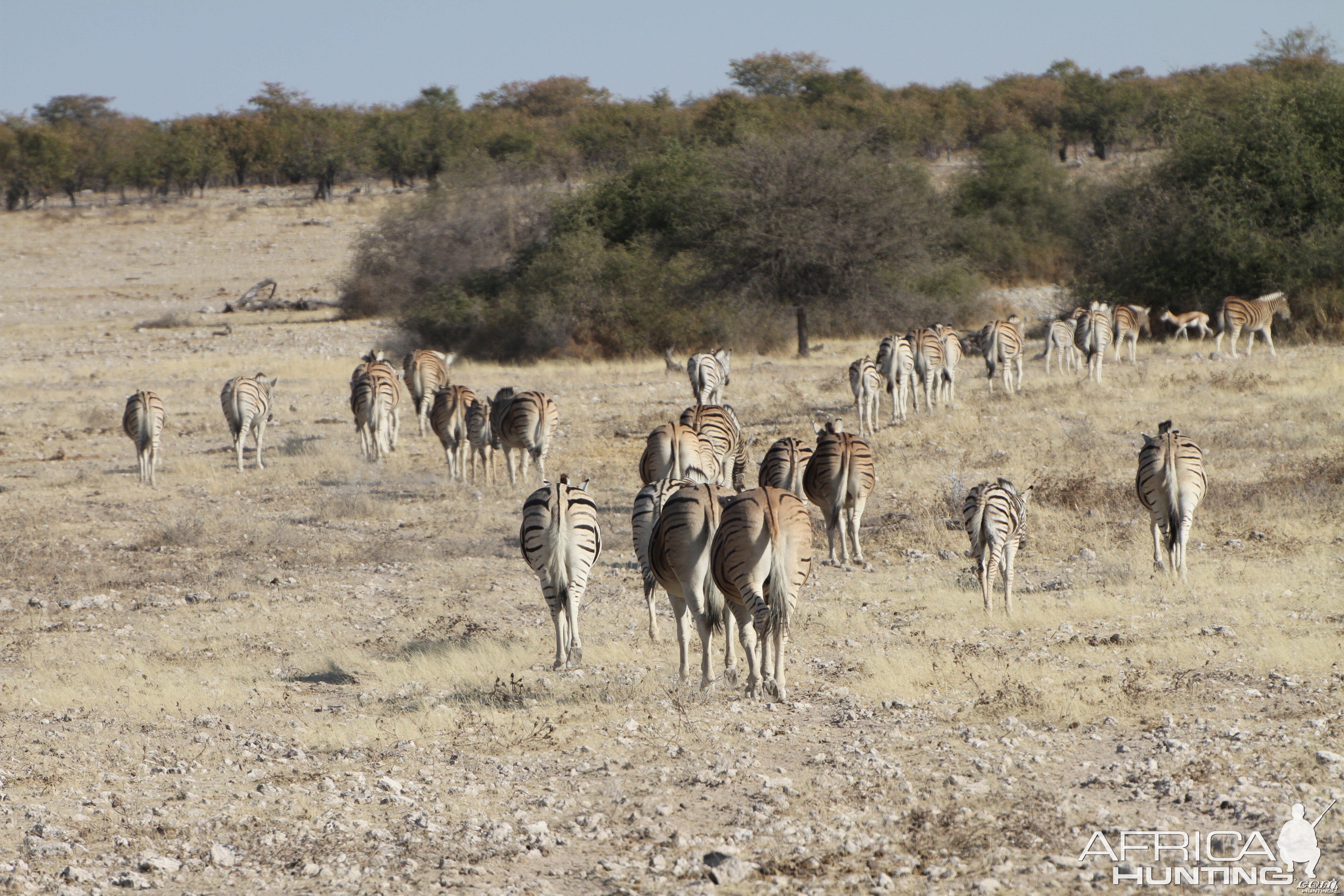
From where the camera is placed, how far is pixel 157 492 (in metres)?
17.6

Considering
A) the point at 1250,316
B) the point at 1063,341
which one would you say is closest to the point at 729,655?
the point at 1063,341

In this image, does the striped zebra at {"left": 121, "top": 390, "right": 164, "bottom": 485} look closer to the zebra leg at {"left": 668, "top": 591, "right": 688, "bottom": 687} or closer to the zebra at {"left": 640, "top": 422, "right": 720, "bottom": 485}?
the zebra at {"left": 640, "top": 422, "right": 720, "bottom": 485}

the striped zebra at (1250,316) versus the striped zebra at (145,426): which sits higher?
the striped zebra at (1250,316)

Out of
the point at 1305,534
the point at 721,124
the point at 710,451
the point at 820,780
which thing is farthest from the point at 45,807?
the point at 721,124

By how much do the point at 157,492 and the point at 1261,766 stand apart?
1531cm

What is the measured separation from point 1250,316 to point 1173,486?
60.2 feet

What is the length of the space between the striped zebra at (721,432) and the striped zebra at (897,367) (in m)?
5.75

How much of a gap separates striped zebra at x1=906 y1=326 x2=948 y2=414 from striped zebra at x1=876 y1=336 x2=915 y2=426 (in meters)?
0.18

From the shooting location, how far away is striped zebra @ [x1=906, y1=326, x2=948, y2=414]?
21.1 m

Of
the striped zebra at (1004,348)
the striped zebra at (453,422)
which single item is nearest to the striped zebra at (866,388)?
the striped zebra at (1004,348)

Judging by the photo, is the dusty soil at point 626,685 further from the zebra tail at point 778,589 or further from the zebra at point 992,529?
Answer: the zebra tail at point 778,589

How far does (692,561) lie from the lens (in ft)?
25.7

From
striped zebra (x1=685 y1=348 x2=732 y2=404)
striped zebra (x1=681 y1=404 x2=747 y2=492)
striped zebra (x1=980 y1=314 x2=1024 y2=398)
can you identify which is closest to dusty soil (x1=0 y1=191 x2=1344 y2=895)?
striped zebra (x1=685 y1=348 x2=732 y2=404)

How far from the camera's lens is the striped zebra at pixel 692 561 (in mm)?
7828
